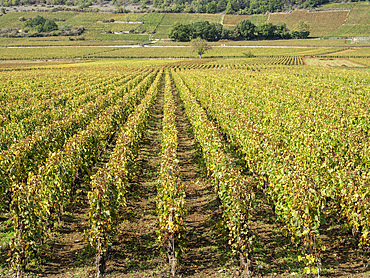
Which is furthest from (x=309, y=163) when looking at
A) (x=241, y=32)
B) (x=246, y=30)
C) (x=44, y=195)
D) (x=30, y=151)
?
(x=246, y=30)

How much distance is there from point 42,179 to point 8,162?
2.83 metres

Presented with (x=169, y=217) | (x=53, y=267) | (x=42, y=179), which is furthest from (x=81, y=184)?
(x=169, y=217)

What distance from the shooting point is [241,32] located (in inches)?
6781

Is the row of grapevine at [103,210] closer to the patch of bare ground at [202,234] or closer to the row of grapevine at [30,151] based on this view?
the patch of bare ground at [202,234]

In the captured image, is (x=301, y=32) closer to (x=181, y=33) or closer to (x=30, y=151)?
(x=181, y=33)

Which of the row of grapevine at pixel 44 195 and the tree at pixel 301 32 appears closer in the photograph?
the row of grapevine at pixel 44 195

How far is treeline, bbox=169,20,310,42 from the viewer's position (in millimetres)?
170650

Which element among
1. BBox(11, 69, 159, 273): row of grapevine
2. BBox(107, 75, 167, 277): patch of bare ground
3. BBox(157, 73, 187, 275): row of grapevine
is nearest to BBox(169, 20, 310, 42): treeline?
BBox(107, 75, 167, 277): patch of bare ground

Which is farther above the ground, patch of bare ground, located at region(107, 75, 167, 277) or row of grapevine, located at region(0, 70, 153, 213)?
row of grapevine, located at region(0, 70, 153, 213)

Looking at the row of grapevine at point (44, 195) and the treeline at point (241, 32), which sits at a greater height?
the treeline at point (241, 32)

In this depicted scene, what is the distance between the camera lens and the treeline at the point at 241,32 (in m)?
171

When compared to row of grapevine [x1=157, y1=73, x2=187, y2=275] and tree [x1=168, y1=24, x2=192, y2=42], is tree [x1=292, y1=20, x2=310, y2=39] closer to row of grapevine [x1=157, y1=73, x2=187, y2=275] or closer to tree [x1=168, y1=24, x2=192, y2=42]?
tree [x1=168, y1=24, x2=192, y2=42]

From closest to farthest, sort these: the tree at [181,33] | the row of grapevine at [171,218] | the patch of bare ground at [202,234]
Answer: the row of grapevine at [171,218]
the patch of bare ground at [202,234]
the tree at [181,33]

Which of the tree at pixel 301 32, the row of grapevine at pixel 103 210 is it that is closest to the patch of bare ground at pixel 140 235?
the row of grapevine at pixel 103 210
